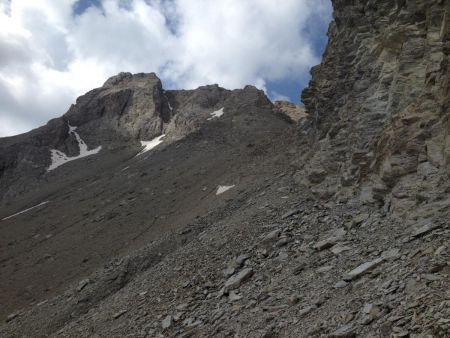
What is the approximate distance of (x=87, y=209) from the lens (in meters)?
47.4

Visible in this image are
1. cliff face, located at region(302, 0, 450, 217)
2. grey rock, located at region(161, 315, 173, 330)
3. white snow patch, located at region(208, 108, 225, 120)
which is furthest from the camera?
white snow patch, located at region(208, 108, 225, 120)

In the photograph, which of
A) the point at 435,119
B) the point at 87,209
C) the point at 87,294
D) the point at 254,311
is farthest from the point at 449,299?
the point at 87,209

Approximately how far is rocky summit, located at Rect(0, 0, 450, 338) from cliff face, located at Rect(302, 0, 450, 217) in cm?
7

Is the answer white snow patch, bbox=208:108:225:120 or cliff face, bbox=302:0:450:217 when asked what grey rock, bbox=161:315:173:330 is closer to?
cliff face, bbox=302:0:450:217

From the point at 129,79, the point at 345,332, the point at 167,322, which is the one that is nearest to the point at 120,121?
the point at 129,79

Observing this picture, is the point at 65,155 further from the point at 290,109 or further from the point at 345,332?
the point at 345,332

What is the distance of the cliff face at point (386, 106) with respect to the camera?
14305mm

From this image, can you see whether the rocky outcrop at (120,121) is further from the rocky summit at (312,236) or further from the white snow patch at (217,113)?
the rocky summit at (312,236)

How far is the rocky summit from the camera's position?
10.6 meters

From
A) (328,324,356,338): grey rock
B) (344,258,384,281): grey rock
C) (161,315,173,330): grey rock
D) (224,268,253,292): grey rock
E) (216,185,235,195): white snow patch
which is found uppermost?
(216,185,235,195): white snow patch

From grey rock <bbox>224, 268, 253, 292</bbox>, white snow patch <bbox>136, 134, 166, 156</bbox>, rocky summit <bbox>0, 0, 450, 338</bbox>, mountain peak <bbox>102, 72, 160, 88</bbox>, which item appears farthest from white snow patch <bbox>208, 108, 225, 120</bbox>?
grey rock <bbox>224, 268, 253, 292</bbox>

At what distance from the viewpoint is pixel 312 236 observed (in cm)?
1591

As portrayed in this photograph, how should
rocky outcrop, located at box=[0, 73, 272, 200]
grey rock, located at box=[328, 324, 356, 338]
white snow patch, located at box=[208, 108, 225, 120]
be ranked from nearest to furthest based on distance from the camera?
grey rock, located at box=[328, 324, 356, 338], white snow patch, located at box=[208, 108, 225, 120], rocky outcrop, located at box=[0, 73, 272, 200]

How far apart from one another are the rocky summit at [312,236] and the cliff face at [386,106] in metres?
0.07
